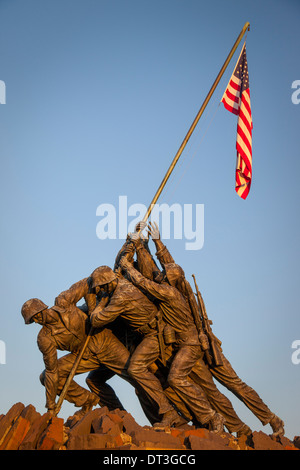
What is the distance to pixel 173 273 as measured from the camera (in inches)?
438

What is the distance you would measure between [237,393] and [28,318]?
13.5 ft

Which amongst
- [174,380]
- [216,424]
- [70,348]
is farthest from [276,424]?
[70,348]

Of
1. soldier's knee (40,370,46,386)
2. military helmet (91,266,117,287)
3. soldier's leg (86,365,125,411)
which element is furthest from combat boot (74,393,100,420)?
military helmet (91,266,117,287)

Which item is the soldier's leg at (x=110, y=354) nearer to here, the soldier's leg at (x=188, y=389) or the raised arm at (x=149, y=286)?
the soldier's leg at (x=188, y=389)

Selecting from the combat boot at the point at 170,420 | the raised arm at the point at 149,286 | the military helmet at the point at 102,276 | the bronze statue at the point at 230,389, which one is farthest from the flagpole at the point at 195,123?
the combat boot at the point at 170,420

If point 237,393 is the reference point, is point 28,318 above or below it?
above

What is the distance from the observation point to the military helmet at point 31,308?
10.5 metres

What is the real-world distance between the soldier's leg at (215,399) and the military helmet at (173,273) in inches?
62.0

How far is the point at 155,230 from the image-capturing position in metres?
11.9

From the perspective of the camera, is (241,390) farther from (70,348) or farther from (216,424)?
(70,348)

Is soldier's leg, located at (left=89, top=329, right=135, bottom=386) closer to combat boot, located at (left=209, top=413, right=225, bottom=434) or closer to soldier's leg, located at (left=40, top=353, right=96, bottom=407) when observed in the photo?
soldier's leg, located at (left=40, top=353, right=96, bottom=407)

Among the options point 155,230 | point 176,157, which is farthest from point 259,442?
point 176,157

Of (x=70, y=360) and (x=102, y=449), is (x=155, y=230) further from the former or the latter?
(x=102, y=449)

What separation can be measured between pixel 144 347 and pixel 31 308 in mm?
2121
